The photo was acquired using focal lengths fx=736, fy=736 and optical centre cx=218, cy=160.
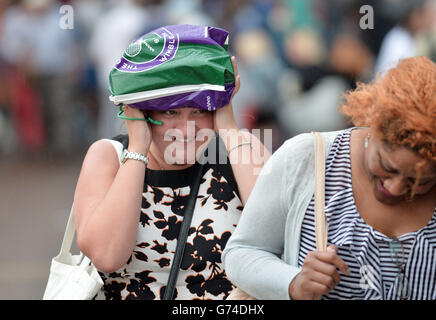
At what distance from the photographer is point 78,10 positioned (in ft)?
31.8

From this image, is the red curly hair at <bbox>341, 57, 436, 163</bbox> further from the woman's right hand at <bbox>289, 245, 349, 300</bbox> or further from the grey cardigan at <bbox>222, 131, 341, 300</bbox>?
the woman's right hand at <bbox>289, 245, 349, 300</bbox>

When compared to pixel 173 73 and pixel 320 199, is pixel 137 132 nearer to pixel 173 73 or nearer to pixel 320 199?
pixel 173 73

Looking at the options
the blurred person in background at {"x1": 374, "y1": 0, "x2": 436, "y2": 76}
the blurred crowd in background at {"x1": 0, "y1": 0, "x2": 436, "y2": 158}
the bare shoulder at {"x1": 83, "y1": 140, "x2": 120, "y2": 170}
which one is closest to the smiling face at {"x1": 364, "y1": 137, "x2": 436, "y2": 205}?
the bare shoulder at {"x1": 83, "y1": 140, "x2": 120, "y2": 170}

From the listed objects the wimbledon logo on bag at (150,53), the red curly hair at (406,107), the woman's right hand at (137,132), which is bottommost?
the woman's right hand at (137,132)

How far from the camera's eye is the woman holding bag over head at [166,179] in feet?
8.58

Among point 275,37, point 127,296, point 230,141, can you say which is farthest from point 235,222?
point 275,37

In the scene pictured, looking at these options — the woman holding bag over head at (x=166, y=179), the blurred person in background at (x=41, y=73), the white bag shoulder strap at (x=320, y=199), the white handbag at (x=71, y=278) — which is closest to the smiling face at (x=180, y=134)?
the woman holding bag over head at (x=166, y=179)

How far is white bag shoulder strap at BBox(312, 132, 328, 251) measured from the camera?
2097mm

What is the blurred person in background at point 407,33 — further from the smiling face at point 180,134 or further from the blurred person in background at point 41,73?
the smiling face at point 180,134

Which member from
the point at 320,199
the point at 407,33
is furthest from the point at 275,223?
the point at 407,33

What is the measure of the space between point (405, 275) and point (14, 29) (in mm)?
8801

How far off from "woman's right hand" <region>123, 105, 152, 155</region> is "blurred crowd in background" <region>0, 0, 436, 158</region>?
307cm

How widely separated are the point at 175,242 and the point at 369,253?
833 millimetres

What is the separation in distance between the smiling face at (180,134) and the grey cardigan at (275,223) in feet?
1.95
